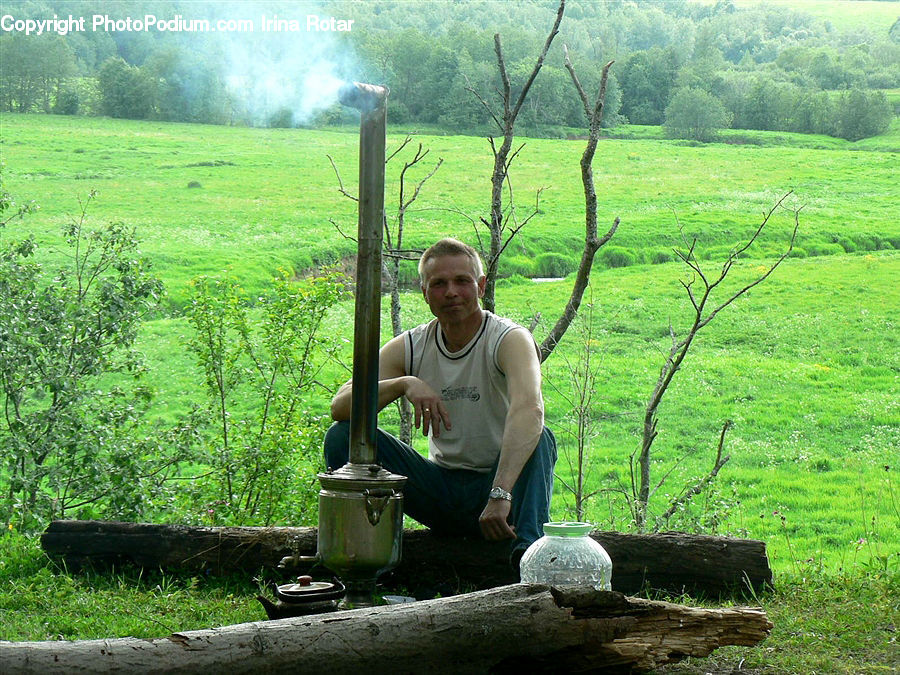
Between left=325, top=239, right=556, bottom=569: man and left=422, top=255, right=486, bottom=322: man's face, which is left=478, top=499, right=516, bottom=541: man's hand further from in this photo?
left=422, top=255, right=486, bottom=322: man's face

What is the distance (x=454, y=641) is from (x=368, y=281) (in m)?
1.36

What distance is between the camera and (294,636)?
2.87m

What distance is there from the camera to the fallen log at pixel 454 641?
2703mm

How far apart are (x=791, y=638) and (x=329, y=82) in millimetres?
3204

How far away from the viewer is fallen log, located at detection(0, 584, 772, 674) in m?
2.70

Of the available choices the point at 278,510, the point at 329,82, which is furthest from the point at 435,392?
the point at 278,510

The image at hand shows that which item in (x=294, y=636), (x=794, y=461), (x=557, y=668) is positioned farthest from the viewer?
(x=794, y=461)

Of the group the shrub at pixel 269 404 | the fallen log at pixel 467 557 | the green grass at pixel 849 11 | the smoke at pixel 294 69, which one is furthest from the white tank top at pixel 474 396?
the green grass at pixel 849 11

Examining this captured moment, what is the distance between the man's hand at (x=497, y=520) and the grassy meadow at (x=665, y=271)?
111 cm

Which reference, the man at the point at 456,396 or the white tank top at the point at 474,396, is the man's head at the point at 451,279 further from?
the white tank top at the point at 474,396

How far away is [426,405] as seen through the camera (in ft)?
12.8

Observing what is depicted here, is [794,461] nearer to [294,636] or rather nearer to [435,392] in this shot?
[435,392]

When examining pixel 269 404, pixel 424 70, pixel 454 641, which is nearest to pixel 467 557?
pixel 454 641

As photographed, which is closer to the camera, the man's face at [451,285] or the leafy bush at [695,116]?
the man's face at [451,285]
